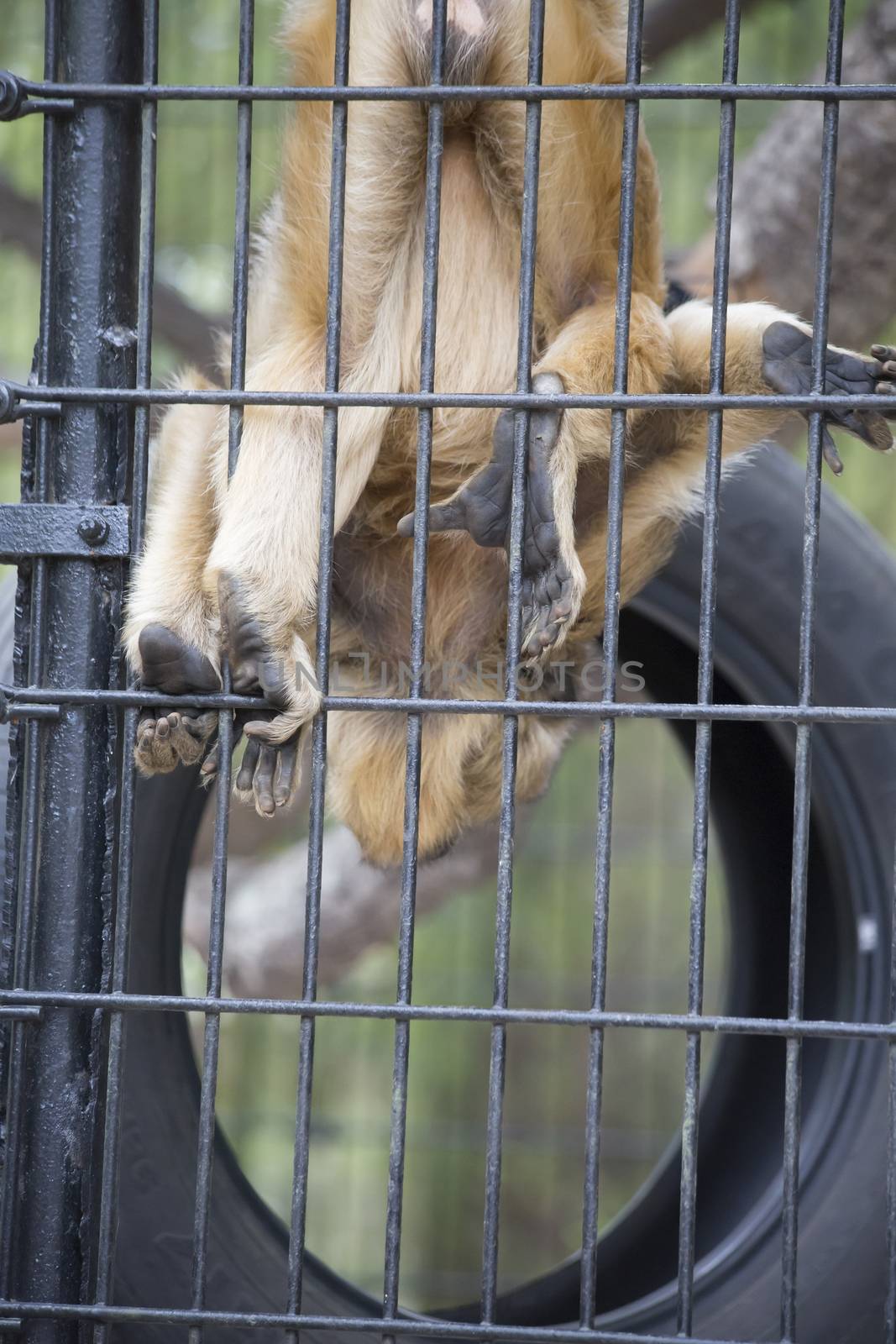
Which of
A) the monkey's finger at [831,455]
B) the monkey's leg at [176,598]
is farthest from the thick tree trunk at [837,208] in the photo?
the monkey's finger at [831,455]

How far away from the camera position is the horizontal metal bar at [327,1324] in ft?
4.20

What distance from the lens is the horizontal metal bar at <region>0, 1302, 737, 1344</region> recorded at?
1281 mm

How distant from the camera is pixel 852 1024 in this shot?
131 cm

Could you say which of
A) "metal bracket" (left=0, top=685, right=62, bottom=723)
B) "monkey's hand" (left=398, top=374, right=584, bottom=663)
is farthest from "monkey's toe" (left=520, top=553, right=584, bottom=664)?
"metal bracket" (left=0, top=685, right=62, bottom=723)

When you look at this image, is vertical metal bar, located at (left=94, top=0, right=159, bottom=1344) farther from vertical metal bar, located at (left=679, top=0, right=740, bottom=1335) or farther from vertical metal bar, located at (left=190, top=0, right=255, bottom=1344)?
vertical metal bar, located at (left=679, top=0, right=740, bottom=1335)

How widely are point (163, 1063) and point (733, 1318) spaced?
864mm

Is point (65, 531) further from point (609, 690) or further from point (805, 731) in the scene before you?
point (805, 731)

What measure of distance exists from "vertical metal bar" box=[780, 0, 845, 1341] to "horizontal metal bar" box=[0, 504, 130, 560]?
2.38 feet

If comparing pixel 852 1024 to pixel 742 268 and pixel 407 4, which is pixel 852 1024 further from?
pixel 742 268

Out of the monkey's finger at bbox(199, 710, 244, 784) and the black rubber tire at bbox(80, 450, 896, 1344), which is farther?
the black rubber tire at bbox(80, 450, 896, 1344)

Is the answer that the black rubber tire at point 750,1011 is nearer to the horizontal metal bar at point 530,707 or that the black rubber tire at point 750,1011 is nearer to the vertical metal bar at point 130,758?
the vertical metal bar at point 130,758

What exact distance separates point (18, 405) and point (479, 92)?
1.90 feet

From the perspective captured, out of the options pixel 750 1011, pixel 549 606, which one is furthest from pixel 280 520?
pixel 750 1011

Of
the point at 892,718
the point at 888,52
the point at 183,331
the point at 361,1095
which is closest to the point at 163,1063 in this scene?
the point at 892,718
